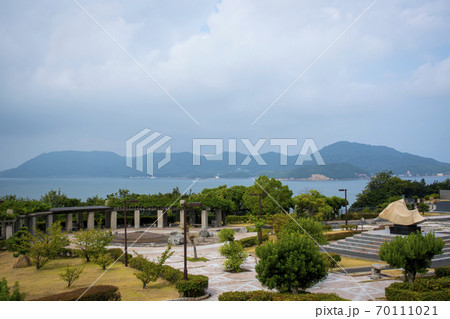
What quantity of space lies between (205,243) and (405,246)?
66.5ft

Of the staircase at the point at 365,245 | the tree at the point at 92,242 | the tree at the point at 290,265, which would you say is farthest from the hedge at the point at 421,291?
the tree at the point at 92,242

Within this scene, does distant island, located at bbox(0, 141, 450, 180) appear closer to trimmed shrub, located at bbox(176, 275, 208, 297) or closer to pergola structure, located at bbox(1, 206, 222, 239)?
pergola structure, located at bbox(1, 206, 222, 239)

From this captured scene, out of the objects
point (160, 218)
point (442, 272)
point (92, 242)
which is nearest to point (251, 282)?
point (442, 272)

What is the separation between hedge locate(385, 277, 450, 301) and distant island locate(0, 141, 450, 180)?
23.4 m

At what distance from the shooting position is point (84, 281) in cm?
1822

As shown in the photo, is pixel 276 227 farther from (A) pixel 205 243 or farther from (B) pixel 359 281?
(B) pixel 359 281

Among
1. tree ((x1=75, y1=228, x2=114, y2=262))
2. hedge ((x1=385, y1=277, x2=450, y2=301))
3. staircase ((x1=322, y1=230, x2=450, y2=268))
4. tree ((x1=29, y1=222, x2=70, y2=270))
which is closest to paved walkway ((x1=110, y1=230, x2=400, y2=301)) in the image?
hedge ((x1=385, y1=277, x2=450, y2=301))

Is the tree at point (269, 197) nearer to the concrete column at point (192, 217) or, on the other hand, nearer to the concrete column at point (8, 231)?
the concrete column at point (192, 217)

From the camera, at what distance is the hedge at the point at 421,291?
11406 mm

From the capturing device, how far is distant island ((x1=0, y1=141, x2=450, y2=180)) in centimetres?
4459

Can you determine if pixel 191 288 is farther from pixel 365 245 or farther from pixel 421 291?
pixel 365 245

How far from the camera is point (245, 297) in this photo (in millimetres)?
12141

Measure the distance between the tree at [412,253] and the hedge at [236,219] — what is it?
34977 millimetres
